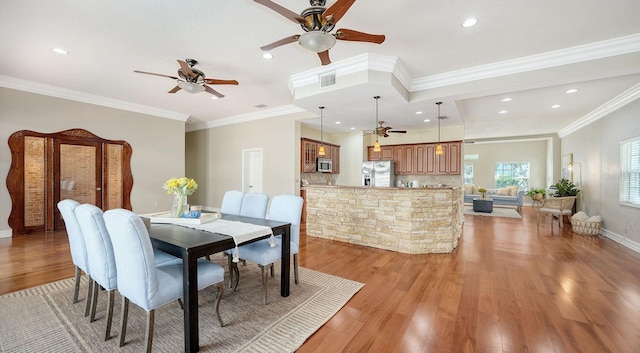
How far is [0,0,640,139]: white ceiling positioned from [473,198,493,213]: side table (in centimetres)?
416

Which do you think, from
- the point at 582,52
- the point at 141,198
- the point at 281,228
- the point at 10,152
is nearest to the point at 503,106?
the point at 582,52

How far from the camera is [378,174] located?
7672 millimetres

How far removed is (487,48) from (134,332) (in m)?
4.81

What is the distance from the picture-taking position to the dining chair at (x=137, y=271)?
164 centimetres

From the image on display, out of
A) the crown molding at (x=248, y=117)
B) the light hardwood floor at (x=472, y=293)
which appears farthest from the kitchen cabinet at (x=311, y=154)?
the light hardwood floor at (x=472, y=293)

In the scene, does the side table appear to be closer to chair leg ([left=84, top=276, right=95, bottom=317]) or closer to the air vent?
the air vent

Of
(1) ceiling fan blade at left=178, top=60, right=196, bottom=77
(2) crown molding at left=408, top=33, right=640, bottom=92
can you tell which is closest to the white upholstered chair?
(2) crown molding at left=408, top=33, right=640, bottom=92

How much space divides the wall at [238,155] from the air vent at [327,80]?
2146mm

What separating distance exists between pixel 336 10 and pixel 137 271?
2.44 m

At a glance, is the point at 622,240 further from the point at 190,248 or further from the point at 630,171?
the point at 190,248

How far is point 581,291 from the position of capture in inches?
109

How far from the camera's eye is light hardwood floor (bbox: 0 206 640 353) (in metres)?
1.96

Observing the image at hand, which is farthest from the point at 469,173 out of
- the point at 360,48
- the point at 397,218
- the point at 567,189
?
the point at 360,48

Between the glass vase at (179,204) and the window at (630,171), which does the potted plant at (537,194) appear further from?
the glass vase at (179,204)
